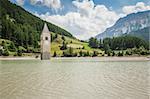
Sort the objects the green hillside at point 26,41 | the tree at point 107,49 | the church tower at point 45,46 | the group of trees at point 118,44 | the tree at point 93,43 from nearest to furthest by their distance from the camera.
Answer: the church tower at point 45,46
the green hillside at point 26,41
the tree at point 107,49
the group of trees at point 118,44
the tree at point 93,43

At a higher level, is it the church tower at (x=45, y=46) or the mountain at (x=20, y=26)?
the mountain at (x=20, y=26)

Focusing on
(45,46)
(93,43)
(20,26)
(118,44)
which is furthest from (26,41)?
(118,44)

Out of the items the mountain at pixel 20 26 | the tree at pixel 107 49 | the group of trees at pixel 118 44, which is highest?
the mountain at pixel 20 26

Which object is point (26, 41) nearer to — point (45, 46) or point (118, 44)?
point (45, 46)

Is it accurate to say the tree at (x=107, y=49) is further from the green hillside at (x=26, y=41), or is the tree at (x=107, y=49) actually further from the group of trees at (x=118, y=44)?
the green hillside at (x=26, y=41)

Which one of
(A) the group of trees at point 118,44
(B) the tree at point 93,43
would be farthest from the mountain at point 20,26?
(A) the group of trees at point 118,44

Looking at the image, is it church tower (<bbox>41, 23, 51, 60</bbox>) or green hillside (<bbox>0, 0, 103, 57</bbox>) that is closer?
church tower (<bbox>41, 23, 51, 60</bbox>)

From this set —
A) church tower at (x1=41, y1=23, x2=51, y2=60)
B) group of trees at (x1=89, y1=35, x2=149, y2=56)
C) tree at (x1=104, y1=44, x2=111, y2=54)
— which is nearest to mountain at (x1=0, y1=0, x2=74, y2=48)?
church tower at (x1=41, y1=23, x2=51, y2=60)

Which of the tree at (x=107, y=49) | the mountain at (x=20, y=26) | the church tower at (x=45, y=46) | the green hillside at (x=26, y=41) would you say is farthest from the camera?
the mountain at (x=20, y=26)

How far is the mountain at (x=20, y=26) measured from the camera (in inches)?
2994

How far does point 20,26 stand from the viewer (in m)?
92.0

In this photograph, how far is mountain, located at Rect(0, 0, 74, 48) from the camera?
76.0 m

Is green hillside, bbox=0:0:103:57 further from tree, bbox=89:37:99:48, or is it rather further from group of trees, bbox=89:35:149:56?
group of trees, bbox=89:35:149:56

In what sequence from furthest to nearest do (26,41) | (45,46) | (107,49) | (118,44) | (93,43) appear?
(118,44), (93,43), (26,41), (107,49), (45,46)
